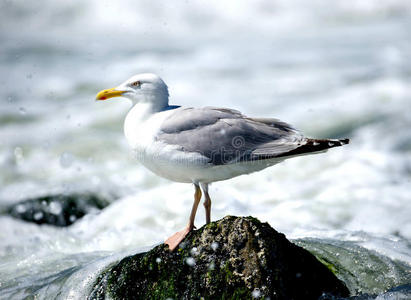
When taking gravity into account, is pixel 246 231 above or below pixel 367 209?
above

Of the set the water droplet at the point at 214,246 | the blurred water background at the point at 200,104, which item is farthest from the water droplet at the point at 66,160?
the water droplet at the point at 214,246

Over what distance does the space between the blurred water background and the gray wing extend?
1.34 metres

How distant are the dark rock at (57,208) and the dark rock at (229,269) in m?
3.28

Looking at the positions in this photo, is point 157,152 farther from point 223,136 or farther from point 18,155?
point 18,155

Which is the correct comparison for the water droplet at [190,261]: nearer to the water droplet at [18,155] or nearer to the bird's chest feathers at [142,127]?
the bird's chest feathers at [142,127]

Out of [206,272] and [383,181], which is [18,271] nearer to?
[206,272]

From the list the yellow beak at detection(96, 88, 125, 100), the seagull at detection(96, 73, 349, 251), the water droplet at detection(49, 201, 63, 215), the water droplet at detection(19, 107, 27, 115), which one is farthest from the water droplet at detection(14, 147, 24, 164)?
the seagull at detection(96, 73, 349, 251)

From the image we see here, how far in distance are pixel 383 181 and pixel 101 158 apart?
4681 mm

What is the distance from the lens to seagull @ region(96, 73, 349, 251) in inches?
154

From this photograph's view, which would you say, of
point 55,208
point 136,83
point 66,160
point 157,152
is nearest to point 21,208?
point 55,208

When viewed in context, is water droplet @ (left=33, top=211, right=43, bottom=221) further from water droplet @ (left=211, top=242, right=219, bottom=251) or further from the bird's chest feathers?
water droplet @ (left=211, top=242, right=219, bottom=251)

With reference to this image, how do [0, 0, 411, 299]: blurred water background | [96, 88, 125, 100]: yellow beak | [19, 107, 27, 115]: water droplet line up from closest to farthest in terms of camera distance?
[96, 88, 125, 100]: yellow beak, [0, 0, 411, 299]: blurred water background, [19, 107, 27, 115]: water droplet

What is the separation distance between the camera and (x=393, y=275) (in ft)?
14.9

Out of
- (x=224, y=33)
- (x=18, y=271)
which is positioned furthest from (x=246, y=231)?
(x=224, y=33)
